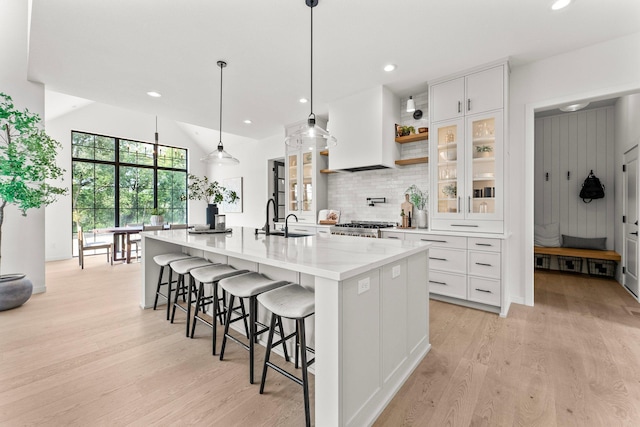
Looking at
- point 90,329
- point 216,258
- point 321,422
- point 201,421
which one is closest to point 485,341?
point 321,422

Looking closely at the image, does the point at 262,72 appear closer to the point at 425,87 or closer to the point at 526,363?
the point at 425,87

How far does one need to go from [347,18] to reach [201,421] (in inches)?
122

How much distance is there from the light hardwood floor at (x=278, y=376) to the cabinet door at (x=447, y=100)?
7.74 feet

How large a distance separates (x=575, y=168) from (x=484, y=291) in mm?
3759

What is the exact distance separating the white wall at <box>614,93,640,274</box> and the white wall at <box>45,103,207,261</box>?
30.2 feet

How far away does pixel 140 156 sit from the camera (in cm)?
758

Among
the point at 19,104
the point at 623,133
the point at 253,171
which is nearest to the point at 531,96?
the point at 623,133

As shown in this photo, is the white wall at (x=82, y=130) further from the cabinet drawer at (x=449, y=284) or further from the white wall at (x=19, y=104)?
the cabinet drawer at (x=449, y=284)

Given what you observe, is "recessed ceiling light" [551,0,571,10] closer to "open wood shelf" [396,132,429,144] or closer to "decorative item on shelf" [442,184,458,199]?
"open wood shelf" [396,132,429,144]

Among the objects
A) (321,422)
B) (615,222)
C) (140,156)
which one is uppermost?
(140,156)

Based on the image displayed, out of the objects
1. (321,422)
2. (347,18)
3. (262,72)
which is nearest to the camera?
(321,422)

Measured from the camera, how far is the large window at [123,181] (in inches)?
259

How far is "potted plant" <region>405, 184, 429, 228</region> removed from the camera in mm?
4127

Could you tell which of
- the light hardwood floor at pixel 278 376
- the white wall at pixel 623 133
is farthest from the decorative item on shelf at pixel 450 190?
the white wall at pixel 623 133
